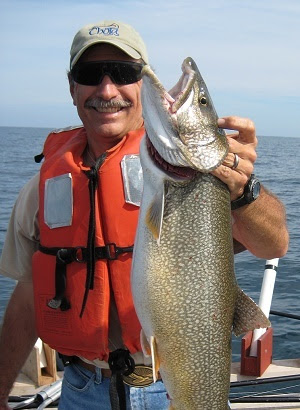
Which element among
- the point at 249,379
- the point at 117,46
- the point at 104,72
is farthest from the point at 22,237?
the point at 249,379

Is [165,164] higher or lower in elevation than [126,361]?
higher

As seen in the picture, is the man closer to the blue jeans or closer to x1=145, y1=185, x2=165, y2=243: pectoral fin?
the blue jeans

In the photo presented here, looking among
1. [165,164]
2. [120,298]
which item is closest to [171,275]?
[165,164]

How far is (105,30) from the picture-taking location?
140 inches

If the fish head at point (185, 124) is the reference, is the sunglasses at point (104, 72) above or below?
above

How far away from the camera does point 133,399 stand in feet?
10.9

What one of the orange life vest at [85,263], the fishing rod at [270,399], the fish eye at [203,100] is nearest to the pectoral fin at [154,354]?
the orange life vest at [85,263]

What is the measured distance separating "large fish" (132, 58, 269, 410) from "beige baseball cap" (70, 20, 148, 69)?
0.88 meters

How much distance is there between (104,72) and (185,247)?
1302mm

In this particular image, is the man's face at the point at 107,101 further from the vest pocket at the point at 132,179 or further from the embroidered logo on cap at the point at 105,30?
the vest pocket at the point at 132,179

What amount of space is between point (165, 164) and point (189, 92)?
340mm

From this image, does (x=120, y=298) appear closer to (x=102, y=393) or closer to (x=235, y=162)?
(x=102, y=393)

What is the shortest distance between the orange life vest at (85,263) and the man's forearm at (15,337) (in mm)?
270

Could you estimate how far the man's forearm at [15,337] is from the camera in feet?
12.8
